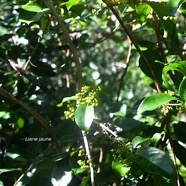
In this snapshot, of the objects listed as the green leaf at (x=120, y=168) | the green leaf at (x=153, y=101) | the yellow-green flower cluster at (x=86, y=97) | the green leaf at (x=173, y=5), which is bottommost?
the green leaf at (x=120, y=168)

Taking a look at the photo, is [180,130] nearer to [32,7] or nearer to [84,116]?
[84,116]

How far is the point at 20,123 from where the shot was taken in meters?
1.44

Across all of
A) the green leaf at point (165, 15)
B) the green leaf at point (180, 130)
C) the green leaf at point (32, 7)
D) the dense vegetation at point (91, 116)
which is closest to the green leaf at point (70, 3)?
the dense vegetation at point (91, 116)

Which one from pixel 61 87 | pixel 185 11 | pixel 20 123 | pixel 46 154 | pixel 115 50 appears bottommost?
pixel 115 50

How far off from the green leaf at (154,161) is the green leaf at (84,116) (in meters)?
0.13

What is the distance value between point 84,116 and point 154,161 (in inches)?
7.5

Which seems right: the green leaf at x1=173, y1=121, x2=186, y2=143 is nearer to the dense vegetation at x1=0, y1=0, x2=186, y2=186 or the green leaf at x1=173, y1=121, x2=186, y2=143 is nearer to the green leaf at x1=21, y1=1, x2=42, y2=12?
the dense vegetation at x1=0, y1=0, x2=186, y2=186

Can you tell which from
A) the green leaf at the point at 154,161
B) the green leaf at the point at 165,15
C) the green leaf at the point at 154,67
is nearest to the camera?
the green leaf at the point at 154,161

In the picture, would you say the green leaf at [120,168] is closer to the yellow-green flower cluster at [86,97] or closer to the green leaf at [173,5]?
the yellow-green flower cluster at [86,97]

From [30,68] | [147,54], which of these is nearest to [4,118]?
[30,68]

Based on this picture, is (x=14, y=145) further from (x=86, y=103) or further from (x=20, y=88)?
(x=86, y=103)

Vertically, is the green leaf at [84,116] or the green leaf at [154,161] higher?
the green leaf at [84,116]

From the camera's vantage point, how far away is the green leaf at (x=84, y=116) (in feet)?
2.81

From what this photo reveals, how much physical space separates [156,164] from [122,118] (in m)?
0.37
